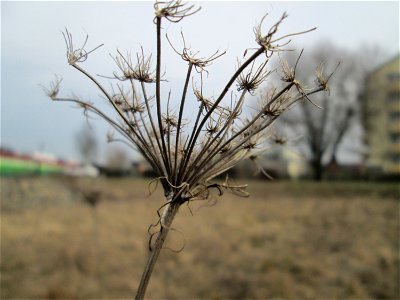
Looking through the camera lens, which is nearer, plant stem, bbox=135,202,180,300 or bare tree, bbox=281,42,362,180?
plant stem, bbox=135,202,180,300

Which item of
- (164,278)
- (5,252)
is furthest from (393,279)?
(5,252)

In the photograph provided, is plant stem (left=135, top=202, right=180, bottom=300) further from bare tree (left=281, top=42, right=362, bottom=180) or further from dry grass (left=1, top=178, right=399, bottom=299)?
dry grass (left=1, top=178, right=399, bottom=299)

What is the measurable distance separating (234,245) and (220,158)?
21.6 m

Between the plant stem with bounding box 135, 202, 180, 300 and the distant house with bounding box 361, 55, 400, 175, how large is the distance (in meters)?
22.5

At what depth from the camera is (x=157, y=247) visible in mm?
1383

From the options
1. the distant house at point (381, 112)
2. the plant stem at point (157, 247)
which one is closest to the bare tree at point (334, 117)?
the distant house at point (381, 112)

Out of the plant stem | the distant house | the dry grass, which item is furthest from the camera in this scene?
the distant house

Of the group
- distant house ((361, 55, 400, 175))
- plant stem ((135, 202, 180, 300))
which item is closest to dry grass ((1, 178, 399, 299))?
distant house ((361, 55, 400, 175))

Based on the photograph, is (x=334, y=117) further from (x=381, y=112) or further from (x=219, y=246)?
(x=381, y=112)

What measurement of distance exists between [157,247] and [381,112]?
1248 inches

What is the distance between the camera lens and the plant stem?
4.35ft

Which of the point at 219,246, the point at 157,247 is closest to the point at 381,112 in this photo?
the point at 219,246

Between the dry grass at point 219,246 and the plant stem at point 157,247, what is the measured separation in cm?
Result: 1630

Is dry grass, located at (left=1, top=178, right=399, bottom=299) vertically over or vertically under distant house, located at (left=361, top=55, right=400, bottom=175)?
under
